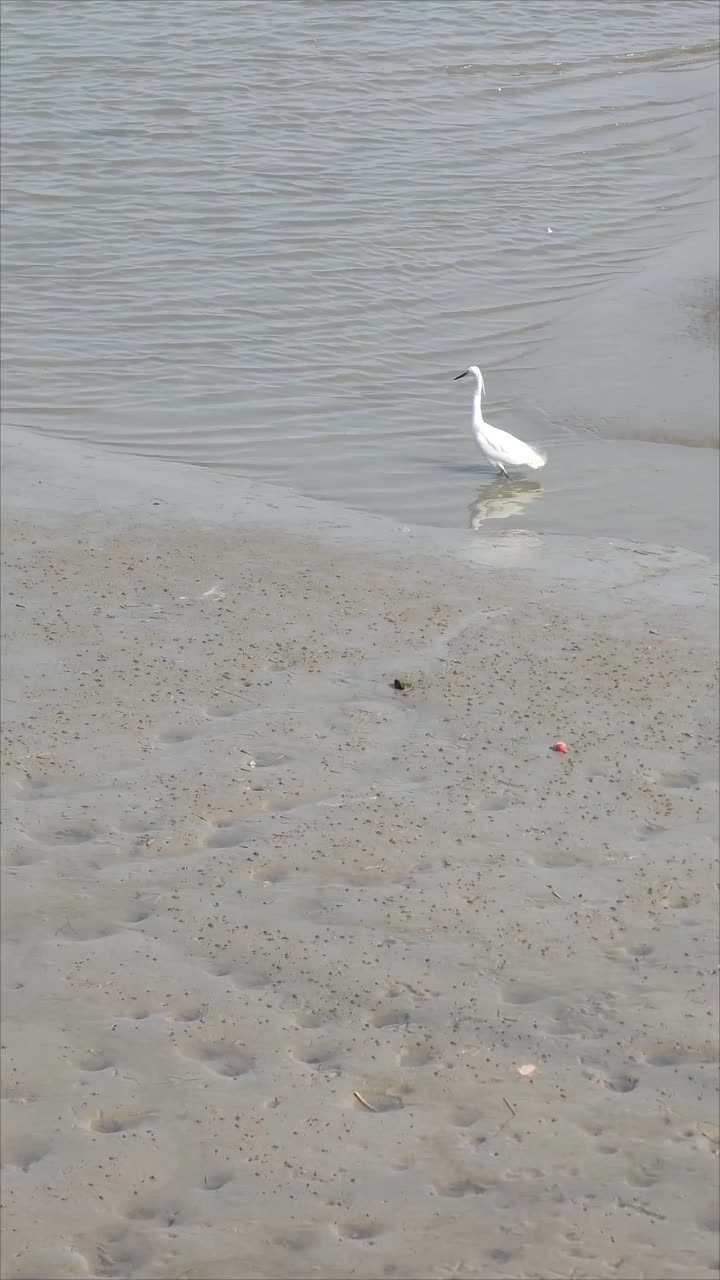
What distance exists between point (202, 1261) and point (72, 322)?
837 cm

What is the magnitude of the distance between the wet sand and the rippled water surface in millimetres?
1912

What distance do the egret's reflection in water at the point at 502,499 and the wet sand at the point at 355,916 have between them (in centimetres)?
90

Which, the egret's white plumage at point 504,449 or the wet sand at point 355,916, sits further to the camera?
the egret's white plumage at point 504,449

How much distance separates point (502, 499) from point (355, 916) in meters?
4.13

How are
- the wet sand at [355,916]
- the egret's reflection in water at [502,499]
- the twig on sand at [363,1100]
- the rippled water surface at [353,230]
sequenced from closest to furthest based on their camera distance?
the wet sand at [355,916] < the twig on sand at [363,1100] < the egret's reflection in water at [502,499] < the rippled water surface at [353,230]

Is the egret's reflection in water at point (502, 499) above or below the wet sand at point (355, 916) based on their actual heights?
below

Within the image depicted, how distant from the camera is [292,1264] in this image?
10.8ft

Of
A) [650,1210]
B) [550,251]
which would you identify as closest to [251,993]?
[650,1210]

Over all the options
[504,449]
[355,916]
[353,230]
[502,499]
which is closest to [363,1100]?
[355,916]

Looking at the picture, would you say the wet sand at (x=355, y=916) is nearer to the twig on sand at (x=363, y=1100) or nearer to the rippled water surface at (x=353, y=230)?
the twig on sand at (x=363, y=1100)

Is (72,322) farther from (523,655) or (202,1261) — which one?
(202,1261)

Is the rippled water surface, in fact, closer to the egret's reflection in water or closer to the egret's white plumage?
the egret's reflection in water

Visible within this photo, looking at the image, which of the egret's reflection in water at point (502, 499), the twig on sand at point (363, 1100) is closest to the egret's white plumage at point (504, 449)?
the egret's reflection in water at point (502, 499)

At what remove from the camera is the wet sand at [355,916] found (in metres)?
3.45
